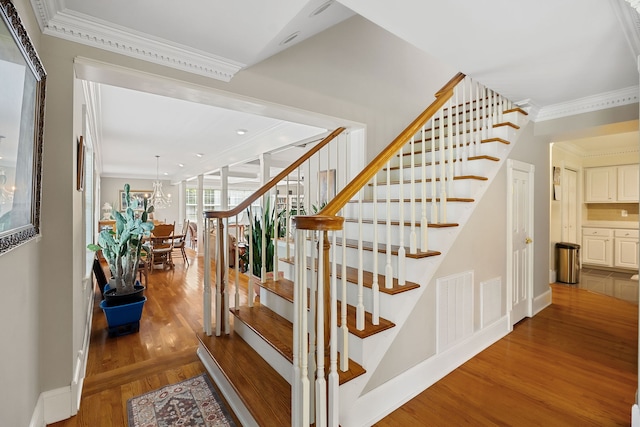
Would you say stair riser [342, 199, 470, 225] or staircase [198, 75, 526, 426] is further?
stair riser [342, 199, 470, 225]

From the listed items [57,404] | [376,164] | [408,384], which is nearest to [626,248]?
[408,384]

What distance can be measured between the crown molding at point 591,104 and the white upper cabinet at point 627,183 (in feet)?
12.4

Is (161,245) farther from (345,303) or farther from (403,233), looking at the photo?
(345,303)

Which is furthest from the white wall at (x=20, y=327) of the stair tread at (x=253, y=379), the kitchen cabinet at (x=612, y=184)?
the kitchen cabinet at (x=612, y=184)

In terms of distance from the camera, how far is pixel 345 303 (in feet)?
4.88

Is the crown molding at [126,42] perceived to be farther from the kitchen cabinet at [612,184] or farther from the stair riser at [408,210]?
the kitchen cabinet at [612,184]

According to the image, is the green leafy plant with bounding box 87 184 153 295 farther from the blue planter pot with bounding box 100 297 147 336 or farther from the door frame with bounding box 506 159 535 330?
the door frame with bounding box 506 159 535 330

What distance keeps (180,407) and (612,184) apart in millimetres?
7916

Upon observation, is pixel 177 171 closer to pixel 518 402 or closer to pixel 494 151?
pixel 494 151

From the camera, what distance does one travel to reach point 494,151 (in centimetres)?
282

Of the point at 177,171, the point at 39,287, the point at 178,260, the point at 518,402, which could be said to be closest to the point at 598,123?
the point at 518,402

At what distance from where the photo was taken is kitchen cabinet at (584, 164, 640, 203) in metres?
5.64

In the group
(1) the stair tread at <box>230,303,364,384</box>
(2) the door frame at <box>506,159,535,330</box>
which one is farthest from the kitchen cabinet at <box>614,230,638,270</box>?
(1) the stair tread at <box>230,303,364,384</box>

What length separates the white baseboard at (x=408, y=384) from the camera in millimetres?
1692
